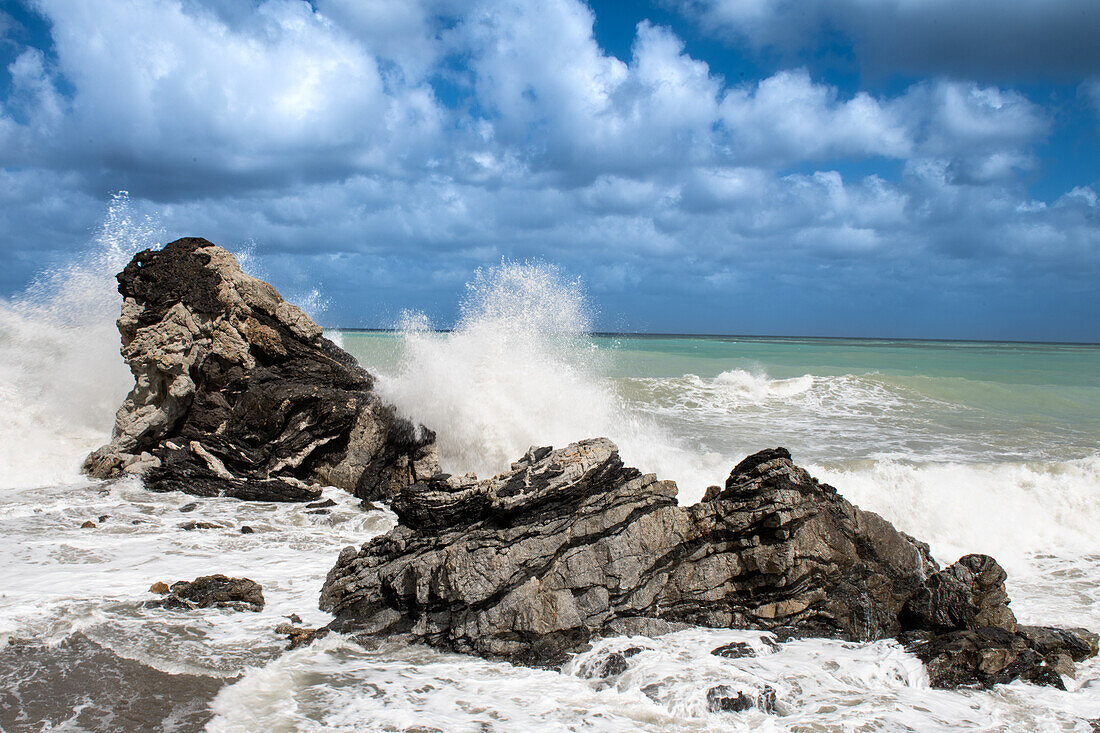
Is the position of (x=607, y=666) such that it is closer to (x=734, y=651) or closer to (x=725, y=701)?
(x=725, y=701)

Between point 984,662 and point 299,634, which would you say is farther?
point 299,634

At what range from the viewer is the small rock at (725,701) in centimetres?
483

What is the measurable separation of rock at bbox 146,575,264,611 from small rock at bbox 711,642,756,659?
4284mm

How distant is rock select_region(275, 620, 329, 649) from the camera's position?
5.63 metres

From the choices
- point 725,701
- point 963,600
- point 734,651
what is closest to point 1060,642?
point 963,600

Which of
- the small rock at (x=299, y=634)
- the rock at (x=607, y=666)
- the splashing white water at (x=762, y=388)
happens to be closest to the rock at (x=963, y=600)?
the rock at (x=607, y=666)

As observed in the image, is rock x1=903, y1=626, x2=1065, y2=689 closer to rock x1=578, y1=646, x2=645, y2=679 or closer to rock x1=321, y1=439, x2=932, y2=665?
rock x1=321, y1=439, x2=932, y2=665

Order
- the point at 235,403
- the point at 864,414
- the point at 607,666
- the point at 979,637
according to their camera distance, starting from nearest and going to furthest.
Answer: the point at 607,666, the point at 979,637, the point at 235,403, the point at 864,414

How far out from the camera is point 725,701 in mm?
4875

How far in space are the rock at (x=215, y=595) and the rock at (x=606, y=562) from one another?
69cm

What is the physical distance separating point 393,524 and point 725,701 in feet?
19.6

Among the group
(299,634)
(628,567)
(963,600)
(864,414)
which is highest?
(864,414)

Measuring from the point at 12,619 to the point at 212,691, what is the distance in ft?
7.85

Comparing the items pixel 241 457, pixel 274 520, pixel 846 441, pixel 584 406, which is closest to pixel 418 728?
pixel 274 520
